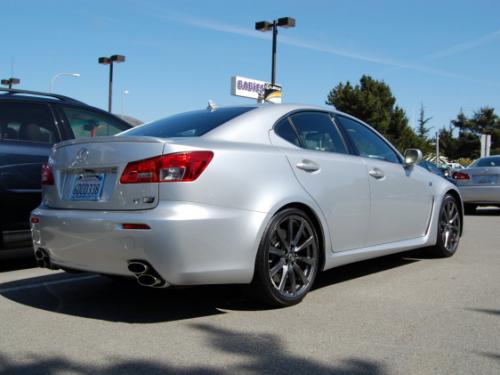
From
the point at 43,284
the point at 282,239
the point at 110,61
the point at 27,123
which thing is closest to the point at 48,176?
the point at 43,284

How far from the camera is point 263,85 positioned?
22.5 m

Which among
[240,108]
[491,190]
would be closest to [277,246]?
[240,108]

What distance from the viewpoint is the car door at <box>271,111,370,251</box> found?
4.52 meters

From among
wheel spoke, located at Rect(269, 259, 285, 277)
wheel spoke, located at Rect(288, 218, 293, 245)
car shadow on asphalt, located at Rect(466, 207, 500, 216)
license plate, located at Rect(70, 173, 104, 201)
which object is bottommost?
car shadow on asphalt, located at Rect(466, 207, 500, 216)

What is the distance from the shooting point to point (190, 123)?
183 inches

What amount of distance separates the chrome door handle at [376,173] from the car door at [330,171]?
0.12 meters

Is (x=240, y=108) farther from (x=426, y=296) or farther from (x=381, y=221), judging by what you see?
(x=426, y=296)

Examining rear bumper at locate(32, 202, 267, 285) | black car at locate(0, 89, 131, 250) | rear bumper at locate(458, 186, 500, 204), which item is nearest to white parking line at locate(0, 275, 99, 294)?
black car at locate(0, 89, 131, 250)

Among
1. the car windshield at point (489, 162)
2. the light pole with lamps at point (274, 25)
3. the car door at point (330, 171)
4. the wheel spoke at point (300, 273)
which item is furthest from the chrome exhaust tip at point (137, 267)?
the light pole with lamps at point (274, 25)

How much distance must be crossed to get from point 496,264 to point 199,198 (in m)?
3.68

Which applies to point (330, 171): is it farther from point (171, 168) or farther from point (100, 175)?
point (100, 175)

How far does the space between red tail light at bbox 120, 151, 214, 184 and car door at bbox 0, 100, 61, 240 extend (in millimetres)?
2282

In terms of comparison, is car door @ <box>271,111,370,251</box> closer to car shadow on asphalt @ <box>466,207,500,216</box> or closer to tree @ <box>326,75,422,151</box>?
car shadow on asphalt @ <box>466,207,500,216</box>

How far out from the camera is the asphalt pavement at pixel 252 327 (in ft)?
10.3
